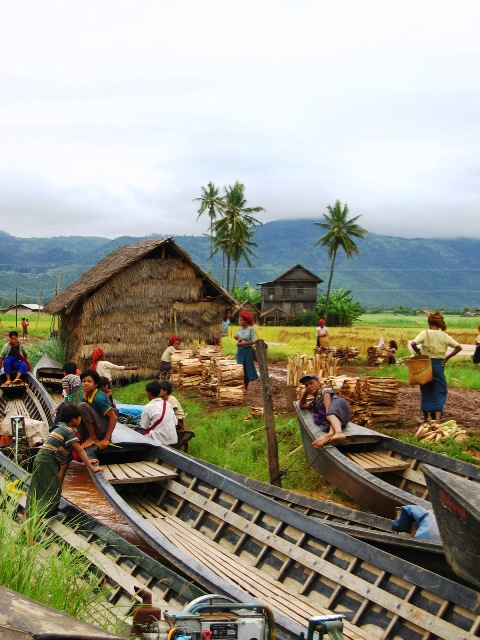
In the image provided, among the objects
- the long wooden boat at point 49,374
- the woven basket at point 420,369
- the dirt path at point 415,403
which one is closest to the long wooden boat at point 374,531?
the woven basket at point 420,369

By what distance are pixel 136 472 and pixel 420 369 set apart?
4.86m

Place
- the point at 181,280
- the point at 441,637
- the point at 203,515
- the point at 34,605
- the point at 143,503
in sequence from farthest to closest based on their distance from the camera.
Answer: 1. the point at 181,280
2. the point at 143,503
3. the point at 203,515
4. the point at 441,637
5. the point at 34,605

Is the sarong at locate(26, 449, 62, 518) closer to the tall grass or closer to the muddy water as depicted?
the tall grass

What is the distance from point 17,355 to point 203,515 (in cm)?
815

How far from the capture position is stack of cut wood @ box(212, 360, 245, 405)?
16.1m

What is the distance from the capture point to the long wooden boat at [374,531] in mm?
5797

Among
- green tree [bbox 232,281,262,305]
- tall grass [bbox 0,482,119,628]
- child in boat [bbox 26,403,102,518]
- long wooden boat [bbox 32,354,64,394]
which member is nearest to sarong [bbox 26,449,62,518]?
child in boat [bbox 26,403,102,518]

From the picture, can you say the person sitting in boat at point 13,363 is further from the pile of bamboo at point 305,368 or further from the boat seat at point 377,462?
the boat seat at point 377,462

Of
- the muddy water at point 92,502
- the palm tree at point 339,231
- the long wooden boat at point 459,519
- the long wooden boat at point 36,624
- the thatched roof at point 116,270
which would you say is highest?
the palm tree at point 339,231

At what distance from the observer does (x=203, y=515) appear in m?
8.03

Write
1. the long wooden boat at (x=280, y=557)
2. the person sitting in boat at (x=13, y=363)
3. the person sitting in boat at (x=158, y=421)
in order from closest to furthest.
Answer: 1. the long wooden boat at (x=280, y=557)
2. the person sitting in boat at (x=158, y=421)
3. the person sitting in boat at (x=13, y=363)

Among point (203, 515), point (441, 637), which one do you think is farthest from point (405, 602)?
point (203, 515)

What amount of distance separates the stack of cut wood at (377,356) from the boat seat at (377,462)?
48.0 ft

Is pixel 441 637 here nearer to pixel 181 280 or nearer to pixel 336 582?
pixel 336 582
